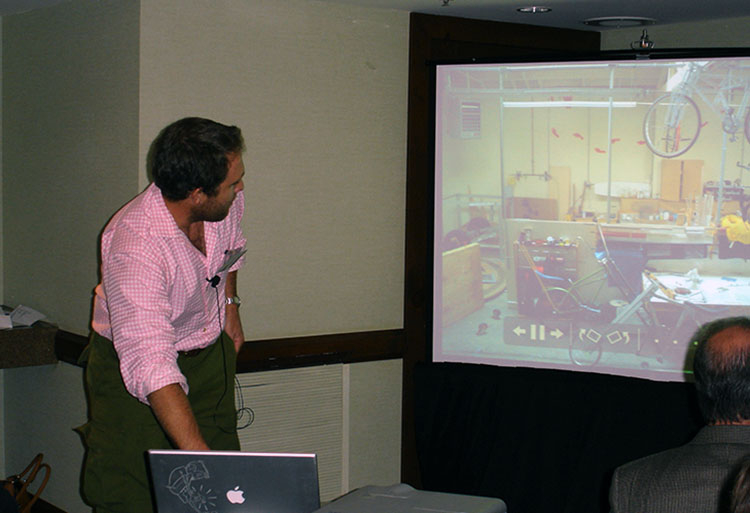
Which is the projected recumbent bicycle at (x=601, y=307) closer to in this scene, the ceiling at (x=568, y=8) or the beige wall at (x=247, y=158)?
the beige wall at (x=247, y=158)

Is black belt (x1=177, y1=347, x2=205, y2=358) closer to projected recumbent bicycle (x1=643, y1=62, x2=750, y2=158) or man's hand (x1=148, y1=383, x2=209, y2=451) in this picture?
man's hand (x1=148, y1=383, x2=209, y2=451)

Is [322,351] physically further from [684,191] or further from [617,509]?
[617,509]

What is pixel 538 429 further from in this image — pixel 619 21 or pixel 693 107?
pixel 619 21

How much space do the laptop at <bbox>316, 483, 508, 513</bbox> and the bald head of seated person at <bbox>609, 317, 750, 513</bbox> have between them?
1.62 feet

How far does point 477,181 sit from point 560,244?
0.45 m

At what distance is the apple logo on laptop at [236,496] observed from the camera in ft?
5.01

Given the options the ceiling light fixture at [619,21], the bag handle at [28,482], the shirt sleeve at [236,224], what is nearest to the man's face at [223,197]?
the shirt sleeve at [236,224]

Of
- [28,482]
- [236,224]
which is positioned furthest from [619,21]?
[28,482]

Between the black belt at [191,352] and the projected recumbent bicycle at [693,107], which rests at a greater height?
the projected recumbent bicycle at [693,107]

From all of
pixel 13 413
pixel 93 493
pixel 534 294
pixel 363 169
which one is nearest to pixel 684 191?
pixel 534 294

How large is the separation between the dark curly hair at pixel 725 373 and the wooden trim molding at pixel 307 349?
208 cm

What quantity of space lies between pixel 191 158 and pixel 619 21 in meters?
2.56

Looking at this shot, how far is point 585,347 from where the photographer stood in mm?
3633

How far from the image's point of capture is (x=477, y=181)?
149 inches
